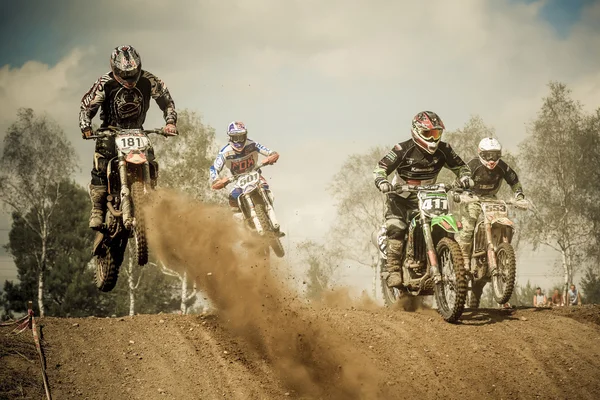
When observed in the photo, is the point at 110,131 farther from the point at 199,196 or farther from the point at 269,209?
the point at 199,196

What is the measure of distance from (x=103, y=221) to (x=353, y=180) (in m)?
29.5

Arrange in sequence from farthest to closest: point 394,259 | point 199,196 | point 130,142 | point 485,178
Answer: point 199,196 → point 485,178 → point 394,259 → point 130,142

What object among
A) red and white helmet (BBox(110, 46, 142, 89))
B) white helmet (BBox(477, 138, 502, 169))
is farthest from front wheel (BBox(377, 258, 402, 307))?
red and white helmet (BBox(110, 46, 142, 89))

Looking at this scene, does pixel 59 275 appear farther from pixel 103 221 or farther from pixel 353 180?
pixel 103 221

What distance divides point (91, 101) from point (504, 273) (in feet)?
24.8

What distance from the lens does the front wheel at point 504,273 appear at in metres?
11.3

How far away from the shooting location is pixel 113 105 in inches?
393

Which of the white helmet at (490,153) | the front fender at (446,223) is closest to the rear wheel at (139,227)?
the front fender at (446,223)

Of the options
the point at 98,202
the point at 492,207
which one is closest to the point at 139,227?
the point at 98,202

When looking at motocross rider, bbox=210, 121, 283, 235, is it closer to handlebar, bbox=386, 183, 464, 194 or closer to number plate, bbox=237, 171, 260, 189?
number plate, bbox=237, 171, 260, 189

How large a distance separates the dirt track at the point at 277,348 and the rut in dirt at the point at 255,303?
0.02 metres

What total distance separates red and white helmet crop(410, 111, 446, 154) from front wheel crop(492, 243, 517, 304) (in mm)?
2479

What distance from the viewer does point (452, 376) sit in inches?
326

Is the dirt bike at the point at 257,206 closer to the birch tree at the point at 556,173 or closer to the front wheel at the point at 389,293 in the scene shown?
the front wheel at the point at 389,293
